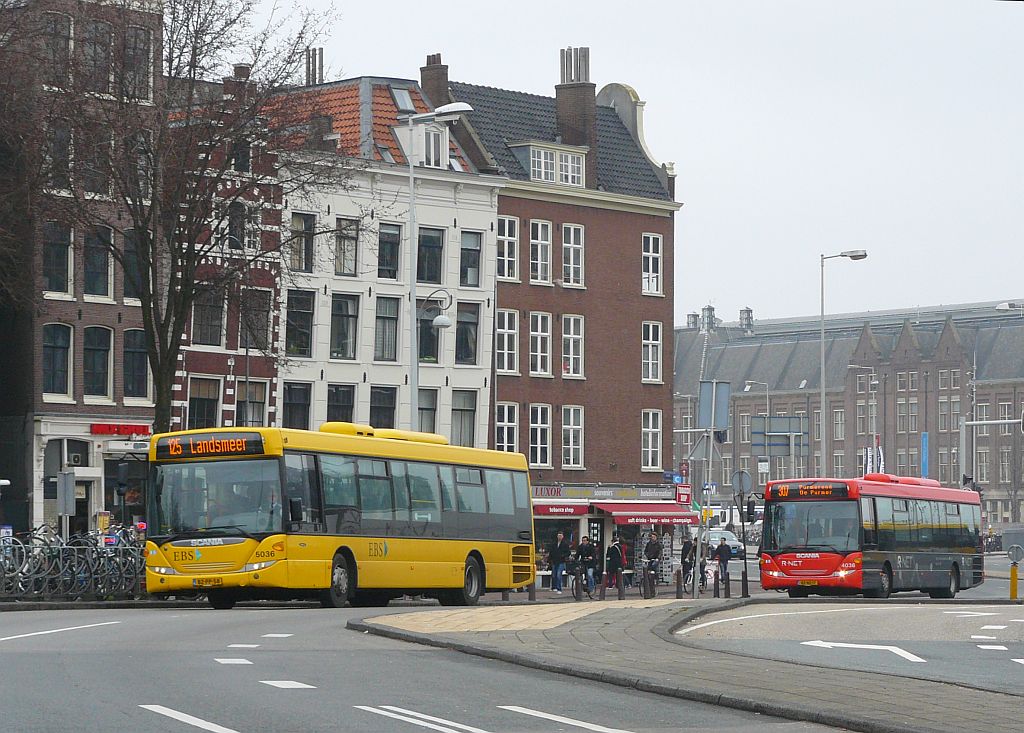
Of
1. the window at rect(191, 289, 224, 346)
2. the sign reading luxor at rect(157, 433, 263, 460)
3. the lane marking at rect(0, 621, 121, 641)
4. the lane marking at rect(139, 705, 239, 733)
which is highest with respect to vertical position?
the window at rect(191, 289, 224, 346)

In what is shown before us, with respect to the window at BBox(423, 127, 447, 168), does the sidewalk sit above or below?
below

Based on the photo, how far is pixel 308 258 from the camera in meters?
57.3

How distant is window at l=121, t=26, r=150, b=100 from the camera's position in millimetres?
38906

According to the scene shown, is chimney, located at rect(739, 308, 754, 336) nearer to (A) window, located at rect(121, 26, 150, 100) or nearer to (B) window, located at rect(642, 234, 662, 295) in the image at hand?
(B) window, located at rect(642, 234, 662, 295)

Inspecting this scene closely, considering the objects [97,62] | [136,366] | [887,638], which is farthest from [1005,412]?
[887,638]

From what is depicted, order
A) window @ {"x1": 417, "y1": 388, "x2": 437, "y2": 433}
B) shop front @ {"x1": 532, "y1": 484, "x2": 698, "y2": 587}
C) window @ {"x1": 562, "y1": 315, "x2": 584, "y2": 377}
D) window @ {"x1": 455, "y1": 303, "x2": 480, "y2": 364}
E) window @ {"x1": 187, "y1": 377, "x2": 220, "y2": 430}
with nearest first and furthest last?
window @ {"x1": 187, "y1": 377, "x2": 220, "y2": 430} < window @ {"x1": 417, "y1": 388, "x2": 437, "y2": 433} < window @ {"x1": 455, "y1": 303, "x2": 480, "y2": 364} < shop front @ {"x1": 532, "y1": 484, "x2": 698, "y2": 587} < window @ {"x1": 562, "y1": 315, "x2": 584, "y2": 377}

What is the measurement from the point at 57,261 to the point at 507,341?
698 inches

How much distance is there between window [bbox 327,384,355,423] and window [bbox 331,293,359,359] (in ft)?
3.06

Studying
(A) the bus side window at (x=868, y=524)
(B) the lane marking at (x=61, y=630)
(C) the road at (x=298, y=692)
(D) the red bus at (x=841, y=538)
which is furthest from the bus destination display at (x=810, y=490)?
(C) the road at (x=298, y=692)

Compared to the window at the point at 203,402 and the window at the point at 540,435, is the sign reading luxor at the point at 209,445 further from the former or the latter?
the window at the point at 540,435

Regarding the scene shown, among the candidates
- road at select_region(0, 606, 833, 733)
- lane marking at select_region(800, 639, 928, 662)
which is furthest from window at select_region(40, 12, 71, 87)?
lane marking at select_region(800, 639, 928, 662)

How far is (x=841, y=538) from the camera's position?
143ft

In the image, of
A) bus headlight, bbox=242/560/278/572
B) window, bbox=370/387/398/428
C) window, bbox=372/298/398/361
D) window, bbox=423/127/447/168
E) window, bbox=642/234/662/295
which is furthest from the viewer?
window, bbox=642/234/662/295

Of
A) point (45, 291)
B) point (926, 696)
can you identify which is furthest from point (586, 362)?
point (926, 696)
